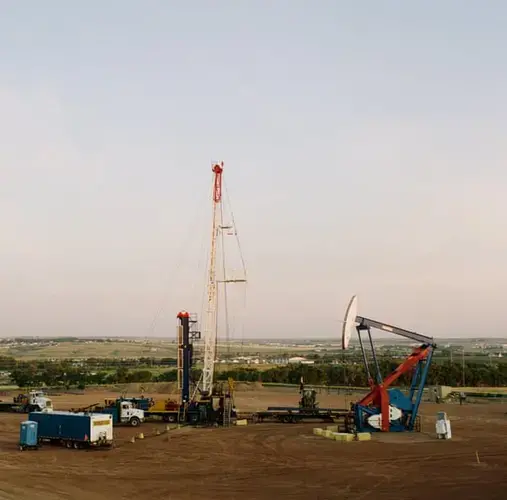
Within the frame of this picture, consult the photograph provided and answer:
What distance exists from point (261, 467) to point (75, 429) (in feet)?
36.9

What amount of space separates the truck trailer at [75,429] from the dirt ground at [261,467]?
92 centimetres

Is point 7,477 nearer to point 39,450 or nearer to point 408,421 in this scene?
point 39,450

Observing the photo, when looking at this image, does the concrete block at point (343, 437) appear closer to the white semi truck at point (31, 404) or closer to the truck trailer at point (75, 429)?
the truck trailer at point (75, 429)

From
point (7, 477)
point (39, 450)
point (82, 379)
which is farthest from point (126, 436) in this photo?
point (82, 379)

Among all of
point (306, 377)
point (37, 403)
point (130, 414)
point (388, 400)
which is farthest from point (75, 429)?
point (306, 377)

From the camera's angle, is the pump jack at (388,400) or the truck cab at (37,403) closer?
the pump jack at (388,400)

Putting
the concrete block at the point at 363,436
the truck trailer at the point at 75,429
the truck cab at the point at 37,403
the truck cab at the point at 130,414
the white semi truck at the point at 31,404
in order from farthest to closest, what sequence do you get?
the white semi truck at the point at 31,404
the truck cab at the point at 37,403
the truck cab at the point at 130,414
the concrete block at the point at 363,436
the truck trailer at the point at 75,429

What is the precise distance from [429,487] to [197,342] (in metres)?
30.3

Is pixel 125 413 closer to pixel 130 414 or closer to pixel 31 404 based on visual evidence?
pixel 130 414

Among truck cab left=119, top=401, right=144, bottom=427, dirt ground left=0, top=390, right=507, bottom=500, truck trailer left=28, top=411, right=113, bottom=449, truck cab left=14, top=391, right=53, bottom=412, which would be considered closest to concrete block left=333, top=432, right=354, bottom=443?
dirt ground left=0, top=390, right=507, bottom=500

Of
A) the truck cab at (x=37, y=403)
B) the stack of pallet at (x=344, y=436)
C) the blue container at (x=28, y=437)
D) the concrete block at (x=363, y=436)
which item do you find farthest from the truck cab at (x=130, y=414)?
the concrete block at (x=363, y=436)

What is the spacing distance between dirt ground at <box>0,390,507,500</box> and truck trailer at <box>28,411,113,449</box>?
0.92 m

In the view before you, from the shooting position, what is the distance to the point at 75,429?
34.3 m

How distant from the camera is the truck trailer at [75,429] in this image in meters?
34.0
